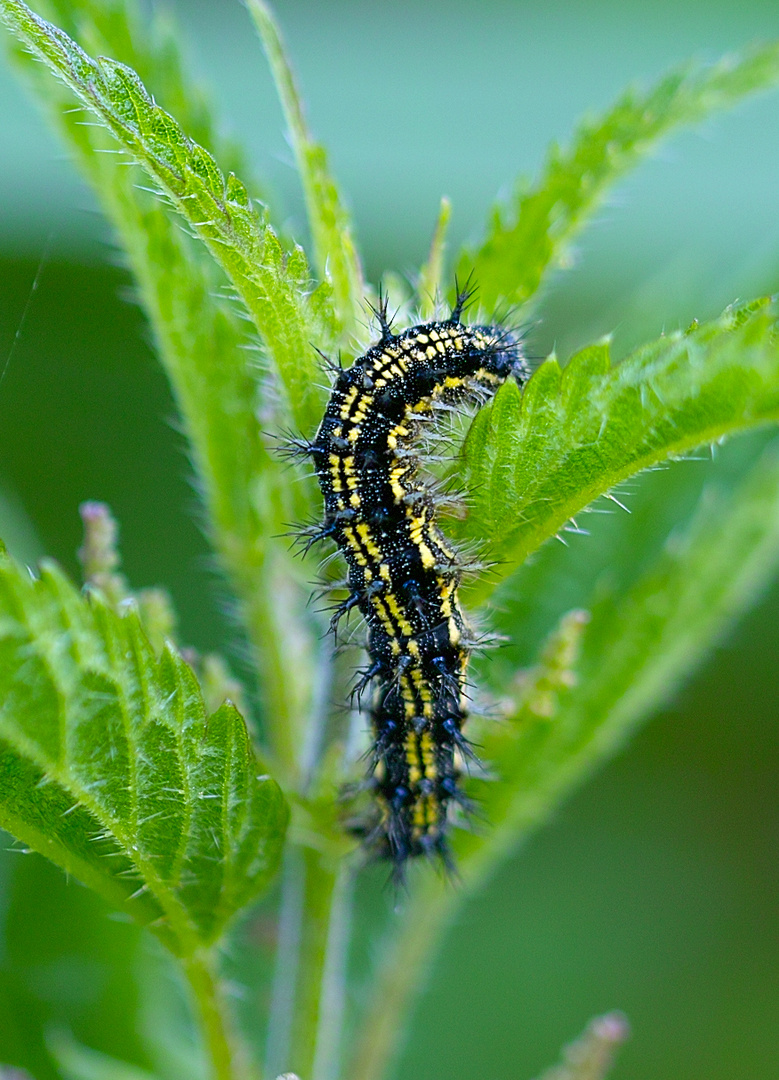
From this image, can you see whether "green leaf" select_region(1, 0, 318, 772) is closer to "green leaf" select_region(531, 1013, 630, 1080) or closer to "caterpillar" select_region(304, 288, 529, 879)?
"caterpillar" select_region(304, 288, 529, 879)

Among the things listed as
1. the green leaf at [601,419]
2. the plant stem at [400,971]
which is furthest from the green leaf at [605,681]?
the green leaf at [601,419]

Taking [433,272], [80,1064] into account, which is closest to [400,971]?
[80,1064]

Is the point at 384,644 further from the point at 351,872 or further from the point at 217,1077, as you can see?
the point at 217,1077

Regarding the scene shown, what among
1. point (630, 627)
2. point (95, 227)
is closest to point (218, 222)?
point (630, 627)

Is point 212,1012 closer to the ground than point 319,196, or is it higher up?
closer to the ground

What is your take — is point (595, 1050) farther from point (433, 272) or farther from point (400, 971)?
point (433, 272)

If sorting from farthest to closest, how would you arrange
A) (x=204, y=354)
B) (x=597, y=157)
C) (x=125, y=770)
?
(x=204, y=354) < (x=597, y=157) < (x=125, y=770)

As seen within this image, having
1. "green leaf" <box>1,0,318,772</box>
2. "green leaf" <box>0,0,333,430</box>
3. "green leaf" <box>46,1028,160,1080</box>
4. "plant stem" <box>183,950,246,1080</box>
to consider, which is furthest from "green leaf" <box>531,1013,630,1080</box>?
"green leaf" <box>0,0,333,430</box>
